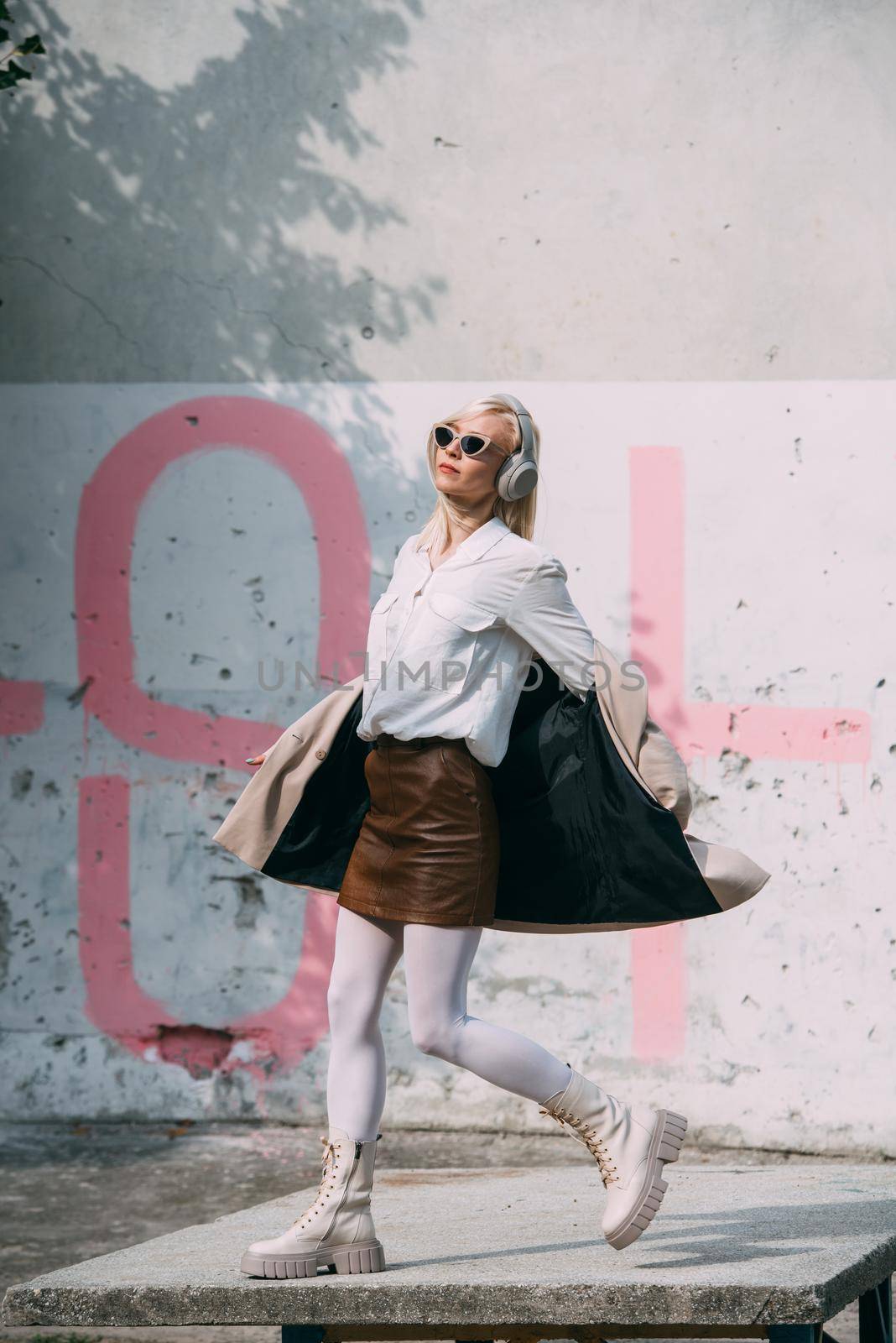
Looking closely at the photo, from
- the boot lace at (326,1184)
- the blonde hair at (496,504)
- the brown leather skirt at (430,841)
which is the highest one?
the blonde hair at (496,504)

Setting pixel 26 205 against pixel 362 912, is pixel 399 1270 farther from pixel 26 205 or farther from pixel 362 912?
pixel 26 205

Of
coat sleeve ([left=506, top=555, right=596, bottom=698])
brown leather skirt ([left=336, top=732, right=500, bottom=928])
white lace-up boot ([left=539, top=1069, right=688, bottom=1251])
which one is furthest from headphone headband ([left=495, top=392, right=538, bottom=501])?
white lace-up boot ([left=539, top=1069, right=688, bottom=1251])

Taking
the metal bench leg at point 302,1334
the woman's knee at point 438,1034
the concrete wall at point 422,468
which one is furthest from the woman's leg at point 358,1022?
the concrete wall at point 422,468

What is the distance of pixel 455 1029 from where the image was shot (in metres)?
3.13

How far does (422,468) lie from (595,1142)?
3385mm

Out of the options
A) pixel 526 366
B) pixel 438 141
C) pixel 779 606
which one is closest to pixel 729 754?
pixel 779 606

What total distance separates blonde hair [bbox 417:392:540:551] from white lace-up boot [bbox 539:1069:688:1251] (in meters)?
1.19

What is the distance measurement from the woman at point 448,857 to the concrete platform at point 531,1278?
0.39ft

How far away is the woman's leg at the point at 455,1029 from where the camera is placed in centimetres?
312

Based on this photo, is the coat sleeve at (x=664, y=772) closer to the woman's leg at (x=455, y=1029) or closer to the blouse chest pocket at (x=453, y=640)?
the blouse chest pocket at (x=453, y=640)

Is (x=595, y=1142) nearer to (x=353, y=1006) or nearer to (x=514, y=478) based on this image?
(x=353, y=1006)

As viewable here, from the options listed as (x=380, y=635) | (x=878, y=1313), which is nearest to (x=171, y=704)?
(x=380, y=635)

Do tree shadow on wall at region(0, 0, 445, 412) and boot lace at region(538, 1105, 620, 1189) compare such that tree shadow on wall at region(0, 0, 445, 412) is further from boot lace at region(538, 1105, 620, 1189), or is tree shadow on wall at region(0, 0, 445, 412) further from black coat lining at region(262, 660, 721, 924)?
boot lace at region(538, 1105, 620, 1189)

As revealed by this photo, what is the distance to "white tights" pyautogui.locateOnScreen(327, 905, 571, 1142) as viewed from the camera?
3.12 m
